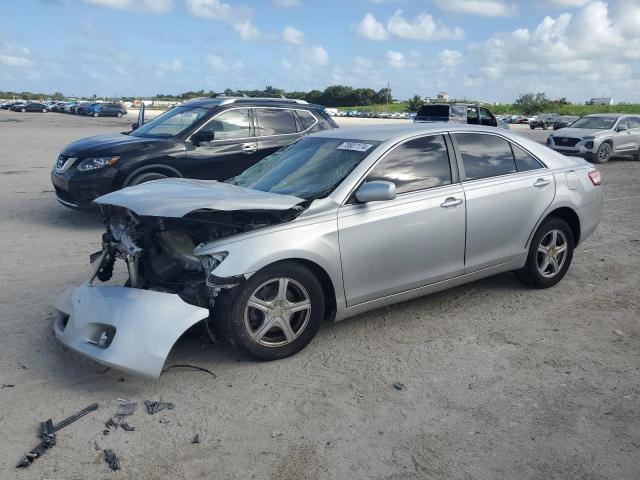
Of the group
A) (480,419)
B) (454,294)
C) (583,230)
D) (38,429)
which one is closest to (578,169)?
(583,230)

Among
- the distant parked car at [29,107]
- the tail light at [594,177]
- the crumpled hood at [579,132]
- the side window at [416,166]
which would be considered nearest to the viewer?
the side window at [416,166]

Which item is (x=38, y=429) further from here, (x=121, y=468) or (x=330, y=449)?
(x=330, y=449)

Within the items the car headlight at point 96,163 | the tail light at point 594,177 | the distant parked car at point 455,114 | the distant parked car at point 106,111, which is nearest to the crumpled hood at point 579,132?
the distant parked car at point 455,114

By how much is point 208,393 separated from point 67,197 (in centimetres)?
570

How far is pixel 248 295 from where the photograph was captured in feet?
13.2

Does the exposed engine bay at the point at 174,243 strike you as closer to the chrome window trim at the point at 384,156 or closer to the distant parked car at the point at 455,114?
the chrome window trim at the point at 384,156

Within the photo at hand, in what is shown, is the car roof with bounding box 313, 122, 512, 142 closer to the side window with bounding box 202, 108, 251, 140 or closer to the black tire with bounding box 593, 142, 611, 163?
the side window with bounding box 202, 108, 251, 140

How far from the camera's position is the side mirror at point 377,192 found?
14.4ft

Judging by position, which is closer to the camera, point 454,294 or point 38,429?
point 38,429

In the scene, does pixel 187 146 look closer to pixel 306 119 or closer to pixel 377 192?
pixel 306 119

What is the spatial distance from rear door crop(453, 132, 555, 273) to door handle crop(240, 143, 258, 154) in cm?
438

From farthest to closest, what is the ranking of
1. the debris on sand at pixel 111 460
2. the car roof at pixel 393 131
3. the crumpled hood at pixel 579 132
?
the crumpled hood at pixel 579 132, the car roof at pixel 393 131, the debris on sand at pixel 111 460

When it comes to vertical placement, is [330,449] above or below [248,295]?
below

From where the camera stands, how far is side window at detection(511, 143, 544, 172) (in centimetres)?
561
